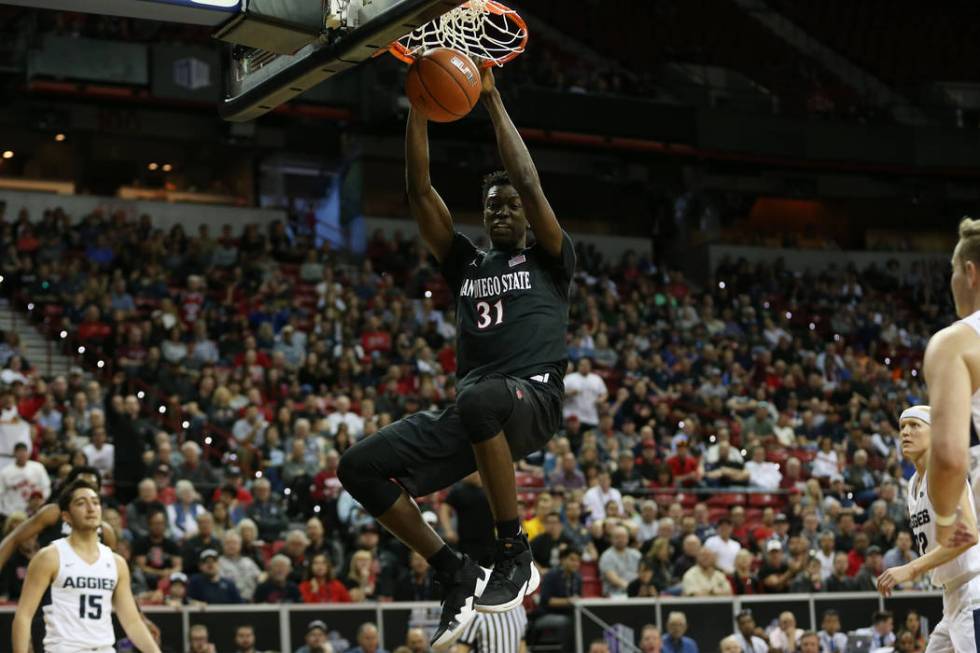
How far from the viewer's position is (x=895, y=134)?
33.2 meters

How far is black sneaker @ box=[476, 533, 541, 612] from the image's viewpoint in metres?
6.06

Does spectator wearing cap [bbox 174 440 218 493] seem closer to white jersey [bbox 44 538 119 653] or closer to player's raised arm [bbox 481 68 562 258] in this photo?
white jersey [bbox 44 538 119 653]

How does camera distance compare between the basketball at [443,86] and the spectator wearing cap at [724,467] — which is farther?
the spectator wearing cap at [724,467]

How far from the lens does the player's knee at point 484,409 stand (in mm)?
6125

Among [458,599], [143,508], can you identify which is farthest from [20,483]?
[458,599]

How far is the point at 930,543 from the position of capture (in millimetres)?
7484

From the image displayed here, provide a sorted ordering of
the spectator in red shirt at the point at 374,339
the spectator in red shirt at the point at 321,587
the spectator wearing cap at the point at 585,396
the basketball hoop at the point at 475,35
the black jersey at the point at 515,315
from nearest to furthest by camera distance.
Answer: the black jersey at the point at 515,315
the basketball hoop at the point at 475,35
the spectator in red shirt at the point at 321,587
the spectator wearing cap at the point at 585,396
the spectator in red shirt at the point at 374,339

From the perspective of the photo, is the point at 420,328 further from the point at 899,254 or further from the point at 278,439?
the point at 899,254

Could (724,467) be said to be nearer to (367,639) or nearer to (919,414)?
(367,639)

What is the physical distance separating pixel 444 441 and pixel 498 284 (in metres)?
0.77

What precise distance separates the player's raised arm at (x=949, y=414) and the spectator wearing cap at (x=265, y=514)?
36.0ft

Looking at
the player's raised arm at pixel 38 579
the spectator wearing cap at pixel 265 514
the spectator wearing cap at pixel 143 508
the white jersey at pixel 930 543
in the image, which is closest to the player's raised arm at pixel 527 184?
the white jersey at pixel 930 543

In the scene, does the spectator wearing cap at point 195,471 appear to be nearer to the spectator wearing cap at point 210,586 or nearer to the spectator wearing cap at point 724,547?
the spectator wearing cap at point 210,586

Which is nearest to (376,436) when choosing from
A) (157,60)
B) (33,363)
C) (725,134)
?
(33,363)
